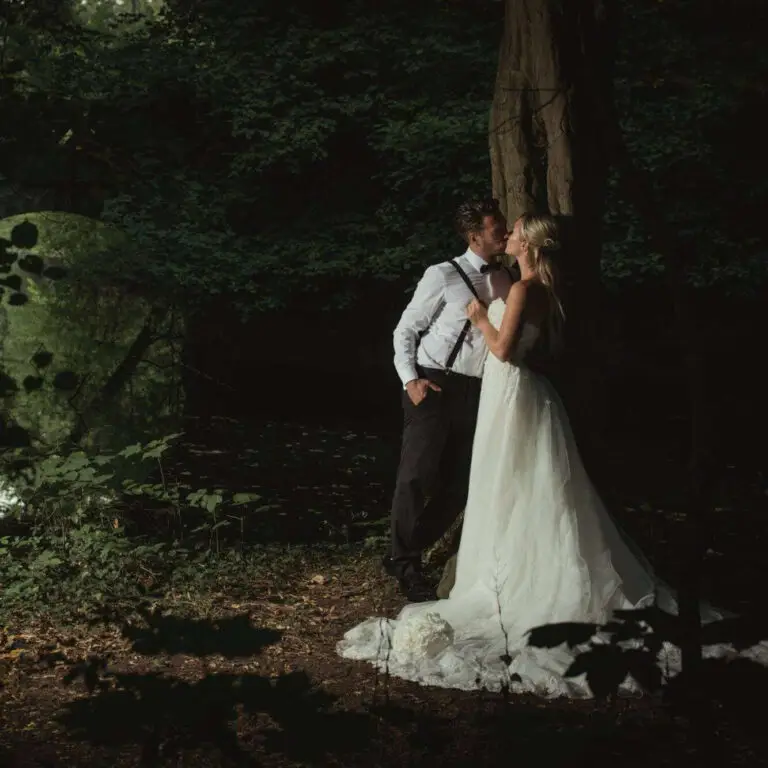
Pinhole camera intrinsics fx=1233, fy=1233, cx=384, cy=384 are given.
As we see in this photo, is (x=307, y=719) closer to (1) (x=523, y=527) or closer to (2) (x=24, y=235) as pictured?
(2) (x=24, y=235)

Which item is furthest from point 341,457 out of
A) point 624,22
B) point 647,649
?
point 647,649

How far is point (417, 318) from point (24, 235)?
384 centimetres

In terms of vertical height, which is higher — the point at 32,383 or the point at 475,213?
the point at 475,213

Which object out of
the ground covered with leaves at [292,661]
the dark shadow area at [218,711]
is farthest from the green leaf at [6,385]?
the dark shadow area at [218,711]

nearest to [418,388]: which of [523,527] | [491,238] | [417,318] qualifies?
[417,318]

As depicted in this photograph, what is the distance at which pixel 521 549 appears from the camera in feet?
20.4

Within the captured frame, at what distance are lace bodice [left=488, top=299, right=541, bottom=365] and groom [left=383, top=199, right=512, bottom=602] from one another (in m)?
0.28

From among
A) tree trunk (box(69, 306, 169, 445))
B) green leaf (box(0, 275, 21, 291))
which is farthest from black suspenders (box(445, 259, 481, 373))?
green leaf (box(0, 275, 21, 291))

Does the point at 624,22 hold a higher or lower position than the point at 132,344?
higher

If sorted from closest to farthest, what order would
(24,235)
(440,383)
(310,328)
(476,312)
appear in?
(24,235), (476,312), (440,383), (310,328)

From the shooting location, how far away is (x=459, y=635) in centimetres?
595

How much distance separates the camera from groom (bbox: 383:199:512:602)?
266 inches

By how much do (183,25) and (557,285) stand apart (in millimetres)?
11799

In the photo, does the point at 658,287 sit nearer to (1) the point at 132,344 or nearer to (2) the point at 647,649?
(1) the point at 132,344
